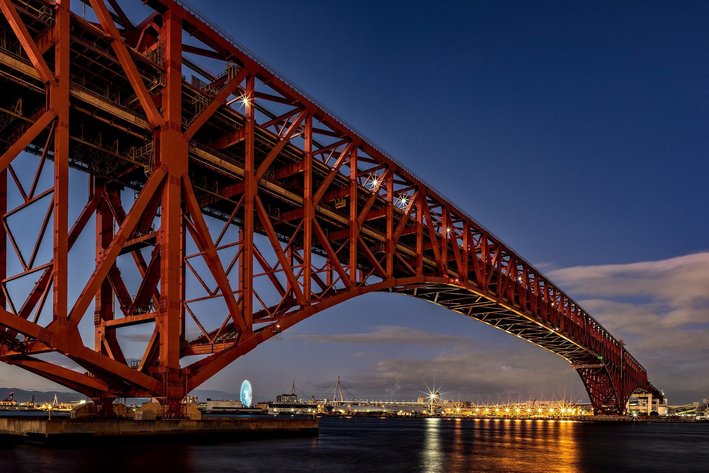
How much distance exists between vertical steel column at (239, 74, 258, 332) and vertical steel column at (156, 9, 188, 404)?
545cm

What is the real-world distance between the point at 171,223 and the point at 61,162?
581 cm

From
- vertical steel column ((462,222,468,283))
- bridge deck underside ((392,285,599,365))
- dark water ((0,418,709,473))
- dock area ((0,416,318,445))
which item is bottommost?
dark water ((0,418,709,473))

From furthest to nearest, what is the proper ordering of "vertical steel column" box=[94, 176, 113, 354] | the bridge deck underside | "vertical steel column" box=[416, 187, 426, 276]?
1. the bridge deck underside
2. "vertical steel column" box=[416, 187, 426, 276]
3. "vertical steel column" box=[94, 176, 113, 354]

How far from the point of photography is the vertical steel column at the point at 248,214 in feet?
116

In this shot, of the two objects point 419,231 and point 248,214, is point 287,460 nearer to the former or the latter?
point 248,214

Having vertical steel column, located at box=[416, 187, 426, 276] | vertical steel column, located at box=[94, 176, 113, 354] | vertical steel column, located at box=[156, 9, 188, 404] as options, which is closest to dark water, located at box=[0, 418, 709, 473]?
vertical steel column, located at box=[156, 9, 188, 404]

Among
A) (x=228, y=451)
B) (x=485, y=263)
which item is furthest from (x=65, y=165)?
(x=485, y=263)

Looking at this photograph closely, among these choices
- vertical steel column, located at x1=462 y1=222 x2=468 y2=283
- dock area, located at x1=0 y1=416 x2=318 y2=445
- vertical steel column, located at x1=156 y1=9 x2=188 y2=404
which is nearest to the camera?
dock area, located at x1=0 y1=416 x2=318 y2=445

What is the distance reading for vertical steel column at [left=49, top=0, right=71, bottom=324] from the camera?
2519cm

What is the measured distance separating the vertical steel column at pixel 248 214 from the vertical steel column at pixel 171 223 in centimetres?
545

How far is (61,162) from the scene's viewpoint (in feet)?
83.6

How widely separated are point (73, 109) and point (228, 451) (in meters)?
17.3

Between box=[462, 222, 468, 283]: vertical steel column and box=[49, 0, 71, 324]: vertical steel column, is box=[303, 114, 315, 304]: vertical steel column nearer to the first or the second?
box=[49, 0, 71, 324]: vertical steel column

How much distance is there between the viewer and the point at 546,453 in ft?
136
